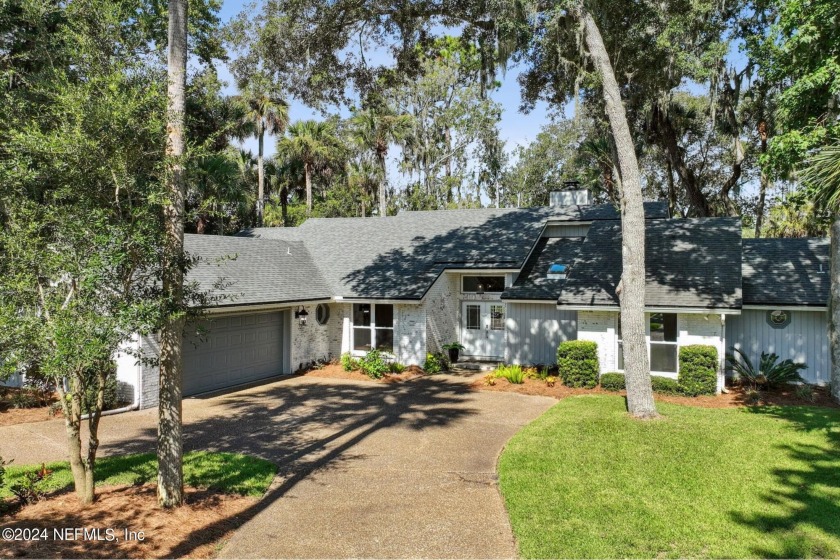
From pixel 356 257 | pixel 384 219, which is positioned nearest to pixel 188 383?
pixel 356 257

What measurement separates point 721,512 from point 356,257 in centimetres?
1494

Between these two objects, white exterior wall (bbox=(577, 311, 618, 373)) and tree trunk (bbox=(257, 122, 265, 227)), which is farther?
tree trunk (bbox=(257, 122, 265, 227))

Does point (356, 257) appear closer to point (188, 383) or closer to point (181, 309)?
point (188, 383)

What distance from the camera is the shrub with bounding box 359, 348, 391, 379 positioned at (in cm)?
1592

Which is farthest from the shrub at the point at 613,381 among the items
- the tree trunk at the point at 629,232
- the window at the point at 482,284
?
the window at the point at 482,284

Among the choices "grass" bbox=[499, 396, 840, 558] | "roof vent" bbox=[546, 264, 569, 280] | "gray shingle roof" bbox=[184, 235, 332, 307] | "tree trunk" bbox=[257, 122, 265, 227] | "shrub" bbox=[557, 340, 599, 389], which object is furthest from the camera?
"tree trunk" bbox=[257, 122, 265, 227]

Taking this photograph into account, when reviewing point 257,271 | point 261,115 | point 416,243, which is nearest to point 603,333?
point 416,243

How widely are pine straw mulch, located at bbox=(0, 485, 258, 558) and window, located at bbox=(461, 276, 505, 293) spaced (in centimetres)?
1220

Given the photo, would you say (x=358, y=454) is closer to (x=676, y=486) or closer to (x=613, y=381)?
(x=676, y=486)

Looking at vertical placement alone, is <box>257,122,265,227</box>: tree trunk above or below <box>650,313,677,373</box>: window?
above

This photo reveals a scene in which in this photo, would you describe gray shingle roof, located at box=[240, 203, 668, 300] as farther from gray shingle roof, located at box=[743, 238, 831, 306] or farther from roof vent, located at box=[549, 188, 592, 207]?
gray shingle roof, located at box=[743, 238, 831, 306]

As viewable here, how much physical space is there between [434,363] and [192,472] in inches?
376

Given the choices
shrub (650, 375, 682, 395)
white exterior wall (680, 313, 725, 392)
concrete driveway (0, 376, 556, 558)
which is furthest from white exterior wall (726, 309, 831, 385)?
concrete driveway (0, 376, 556, 558)

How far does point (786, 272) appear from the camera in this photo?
600 inches
